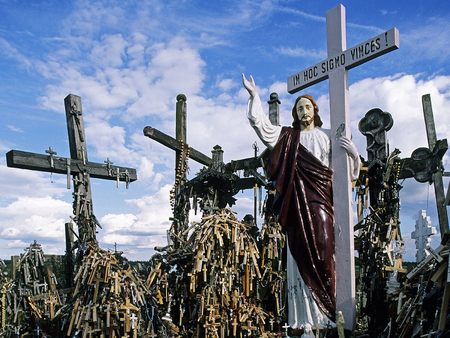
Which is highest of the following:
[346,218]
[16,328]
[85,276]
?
[346,218]

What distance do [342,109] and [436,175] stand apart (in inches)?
75.9

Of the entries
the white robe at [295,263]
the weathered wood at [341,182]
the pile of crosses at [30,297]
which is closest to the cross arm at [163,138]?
the pile of crosses at [30,297]

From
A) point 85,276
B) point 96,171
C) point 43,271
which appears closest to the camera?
point 85,276

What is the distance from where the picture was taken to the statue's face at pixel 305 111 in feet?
24.5

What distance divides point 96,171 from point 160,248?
83.5 inches

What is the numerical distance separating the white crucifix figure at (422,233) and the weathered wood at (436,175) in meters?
0.69

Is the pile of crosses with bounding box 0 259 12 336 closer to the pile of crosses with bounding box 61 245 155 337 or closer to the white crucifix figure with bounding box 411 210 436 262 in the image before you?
the pile of crosses with bounding box 61 245 155 337

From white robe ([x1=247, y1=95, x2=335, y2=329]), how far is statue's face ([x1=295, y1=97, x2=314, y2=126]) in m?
0.15

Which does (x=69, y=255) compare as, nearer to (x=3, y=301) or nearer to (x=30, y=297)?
(x=30, y=297)

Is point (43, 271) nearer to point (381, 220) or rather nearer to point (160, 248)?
point (160, 248)

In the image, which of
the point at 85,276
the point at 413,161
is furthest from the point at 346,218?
the point at 85,276

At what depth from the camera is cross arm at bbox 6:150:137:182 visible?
28.3 ft

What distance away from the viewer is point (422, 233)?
852 centimetres

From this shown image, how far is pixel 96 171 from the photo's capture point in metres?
9.48
